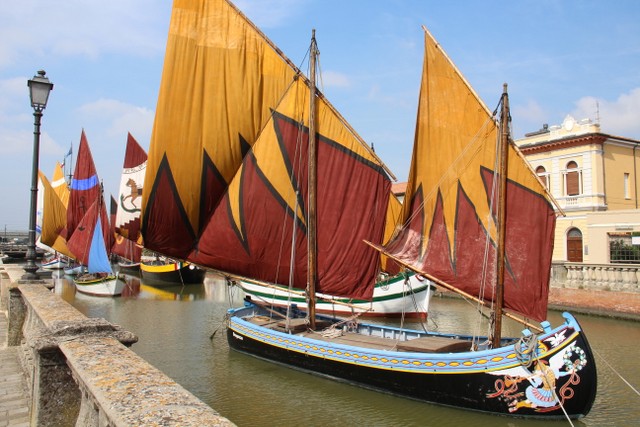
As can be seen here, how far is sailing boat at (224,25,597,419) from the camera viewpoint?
9516 mm

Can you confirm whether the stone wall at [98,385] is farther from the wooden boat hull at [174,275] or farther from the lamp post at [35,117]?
the wooden boat hull at [174,275]

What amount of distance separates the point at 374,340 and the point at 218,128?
24.7 ft

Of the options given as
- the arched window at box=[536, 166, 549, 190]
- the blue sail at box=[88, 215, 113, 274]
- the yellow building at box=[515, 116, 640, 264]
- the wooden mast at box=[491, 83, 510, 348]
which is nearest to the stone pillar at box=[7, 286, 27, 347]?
the wooden mast at box=[491, 83, 510, 348]

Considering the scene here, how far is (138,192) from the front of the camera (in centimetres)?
2069

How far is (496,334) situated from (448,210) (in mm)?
3171

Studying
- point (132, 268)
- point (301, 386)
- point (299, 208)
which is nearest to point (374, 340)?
point (301, 386)

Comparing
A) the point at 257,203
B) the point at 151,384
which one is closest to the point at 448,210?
the point at 257,203

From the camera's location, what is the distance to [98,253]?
32875mm

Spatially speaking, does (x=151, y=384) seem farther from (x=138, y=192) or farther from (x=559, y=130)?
(x=559, y=130)

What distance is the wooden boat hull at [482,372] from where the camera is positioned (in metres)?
9.30

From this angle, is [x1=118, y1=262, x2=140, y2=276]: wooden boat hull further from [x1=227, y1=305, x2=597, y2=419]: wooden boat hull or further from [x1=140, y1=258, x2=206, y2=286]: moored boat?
[x1=227, y1=305, x2=597, y2=419]: wooden boat hull

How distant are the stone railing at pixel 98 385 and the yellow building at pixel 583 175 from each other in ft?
97.6

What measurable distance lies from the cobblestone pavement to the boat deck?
6846 millimetres

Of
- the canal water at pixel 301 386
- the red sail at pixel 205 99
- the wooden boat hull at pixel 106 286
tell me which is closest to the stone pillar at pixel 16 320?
the canal water at pixel 301 386
